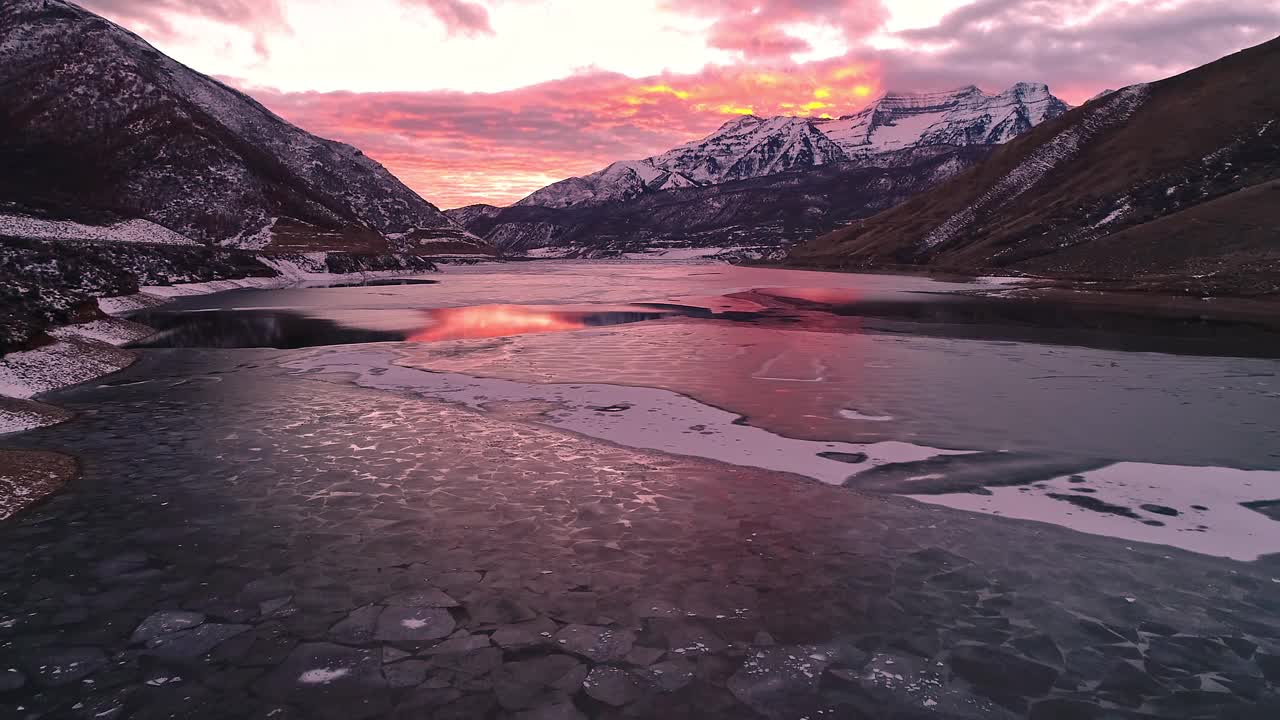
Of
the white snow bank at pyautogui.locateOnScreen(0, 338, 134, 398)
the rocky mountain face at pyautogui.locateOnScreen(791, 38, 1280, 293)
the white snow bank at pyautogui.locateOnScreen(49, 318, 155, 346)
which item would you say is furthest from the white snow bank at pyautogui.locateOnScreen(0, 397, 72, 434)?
the rocky mountain face at pyautogui.locateOnScreen(791, 38, 1280, 293)

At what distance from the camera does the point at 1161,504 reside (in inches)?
542

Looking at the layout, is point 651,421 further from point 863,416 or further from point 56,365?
point 56,365

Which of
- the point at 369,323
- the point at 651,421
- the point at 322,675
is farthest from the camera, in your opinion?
the point at 369,323

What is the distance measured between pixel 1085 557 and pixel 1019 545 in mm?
984

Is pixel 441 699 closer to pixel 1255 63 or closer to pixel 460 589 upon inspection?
pixel 460 589

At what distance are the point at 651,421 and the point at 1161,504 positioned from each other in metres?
12.4

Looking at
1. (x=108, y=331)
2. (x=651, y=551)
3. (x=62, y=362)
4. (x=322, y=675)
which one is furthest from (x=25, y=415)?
(x=108, y=331)

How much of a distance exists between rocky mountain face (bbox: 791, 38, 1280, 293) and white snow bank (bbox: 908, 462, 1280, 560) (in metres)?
73.4

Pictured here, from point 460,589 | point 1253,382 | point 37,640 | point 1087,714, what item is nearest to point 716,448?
point 460,589

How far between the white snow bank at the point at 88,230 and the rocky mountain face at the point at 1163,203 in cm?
14673

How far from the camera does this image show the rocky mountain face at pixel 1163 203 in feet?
314

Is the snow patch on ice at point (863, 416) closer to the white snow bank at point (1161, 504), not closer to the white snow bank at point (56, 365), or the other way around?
the white snow bank at point (1161, 504)

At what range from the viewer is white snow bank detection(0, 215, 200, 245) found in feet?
311

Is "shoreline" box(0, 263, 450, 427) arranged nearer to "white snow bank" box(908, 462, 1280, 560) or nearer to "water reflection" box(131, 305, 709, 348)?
"water reflection" box(131, 305, 709, 348)
